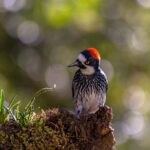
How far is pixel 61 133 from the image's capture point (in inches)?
257

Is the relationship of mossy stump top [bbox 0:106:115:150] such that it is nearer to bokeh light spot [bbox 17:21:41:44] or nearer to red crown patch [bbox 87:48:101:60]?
red crown patch [bbox 87:48:101:60]

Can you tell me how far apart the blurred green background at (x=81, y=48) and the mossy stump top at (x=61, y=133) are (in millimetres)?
9270

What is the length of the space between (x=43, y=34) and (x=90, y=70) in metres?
8.96

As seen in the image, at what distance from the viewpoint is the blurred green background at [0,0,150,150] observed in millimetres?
16266

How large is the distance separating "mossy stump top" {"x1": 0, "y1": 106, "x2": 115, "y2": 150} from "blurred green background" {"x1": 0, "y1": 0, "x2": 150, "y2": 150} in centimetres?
927

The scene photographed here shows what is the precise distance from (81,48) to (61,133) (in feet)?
32.5

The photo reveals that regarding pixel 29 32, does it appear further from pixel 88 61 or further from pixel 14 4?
pixel 88 61

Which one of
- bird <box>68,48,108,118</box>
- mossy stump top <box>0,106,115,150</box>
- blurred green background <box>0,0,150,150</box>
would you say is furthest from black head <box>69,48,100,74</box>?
blurred green background <box>0,0,150,150</box>

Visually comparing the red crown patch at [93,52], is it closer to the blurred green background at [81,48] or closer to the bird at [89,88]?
the bird at [89,88]

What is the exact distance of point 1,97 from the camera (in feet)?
21.7

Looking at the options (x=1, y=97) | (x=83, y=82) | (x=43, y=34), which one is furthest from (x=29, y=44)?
(x=1, y=97)

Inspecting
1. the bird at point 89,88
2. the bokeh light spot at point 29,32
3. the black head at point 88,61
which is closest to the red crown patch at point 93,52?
the black head at point 88,61

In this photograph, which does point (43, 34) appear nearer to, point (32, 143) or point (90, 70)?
point (90, 70)

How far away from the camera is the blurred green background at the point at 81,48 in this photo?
1627cm
